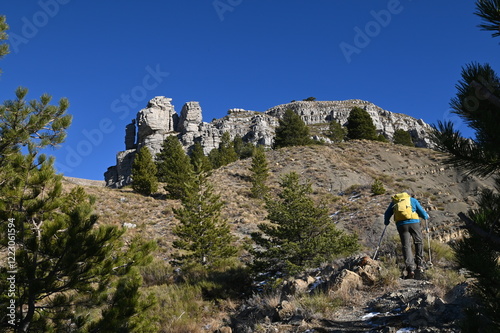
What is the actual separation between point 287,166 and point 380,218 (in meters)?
18.6

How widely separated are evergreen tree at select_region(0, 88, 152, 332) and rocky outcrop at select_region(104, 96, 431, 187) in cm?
8100

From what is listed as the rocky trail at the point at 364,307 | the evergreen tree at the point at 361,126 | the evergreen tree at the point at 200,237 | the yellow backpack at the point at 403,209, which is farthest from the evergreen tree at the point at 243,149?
the rocky trail at the point at 364,307

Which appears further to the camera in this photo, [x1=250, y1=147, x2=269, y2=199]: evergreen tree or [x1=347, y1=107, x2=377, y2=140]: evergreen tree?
[x1=347, y1=107, x2=377, y2=140]: evergreen tree

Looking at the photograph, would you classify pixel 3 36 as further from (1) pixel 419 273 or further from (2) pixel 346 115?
Result: (2) pixel 346 115

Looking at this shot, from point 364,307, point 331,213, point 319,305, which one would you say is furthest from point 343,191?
point 319,305

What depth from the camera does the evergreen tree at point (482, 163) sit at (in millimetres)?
2344

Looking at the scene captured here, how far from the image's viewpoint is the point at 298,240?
9.71 metres

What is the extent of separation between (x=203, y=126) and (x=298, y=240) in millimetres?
95053

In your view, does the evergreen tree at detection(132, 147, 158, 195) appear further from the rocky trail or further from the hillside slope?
the rocky trail

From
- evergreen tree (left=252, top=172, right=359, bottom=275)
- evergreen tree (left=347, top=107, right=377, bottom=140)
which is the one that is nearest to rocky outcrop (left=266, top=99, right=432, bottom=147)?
evergreen tree (left=347, top=107, right=377, bottom=140)

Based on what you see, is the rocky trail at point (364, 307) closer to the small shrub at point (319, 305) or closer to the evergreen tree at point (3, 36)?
the small shrub at point (319, 305)

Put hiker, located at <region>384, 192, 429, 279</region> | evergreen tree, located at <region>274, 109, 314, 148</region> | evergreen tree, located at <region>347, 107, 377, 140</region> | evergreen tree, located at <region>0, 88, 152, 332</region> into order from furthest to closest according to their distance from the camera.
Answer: evergreen tree, located at <region>347, 107, 377, 140</region> → evergreen tree, located at <region>274, 109, 314, 148</region> → hiker, located at <region>384, 192, 429, 279</region> → evergreen tree, located at <region>0, 88, 152, 332</region>

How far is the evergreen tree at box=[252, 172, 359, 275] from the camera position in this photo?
360 inches

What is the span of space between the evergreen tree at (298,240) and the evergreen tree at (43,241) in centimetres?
426
